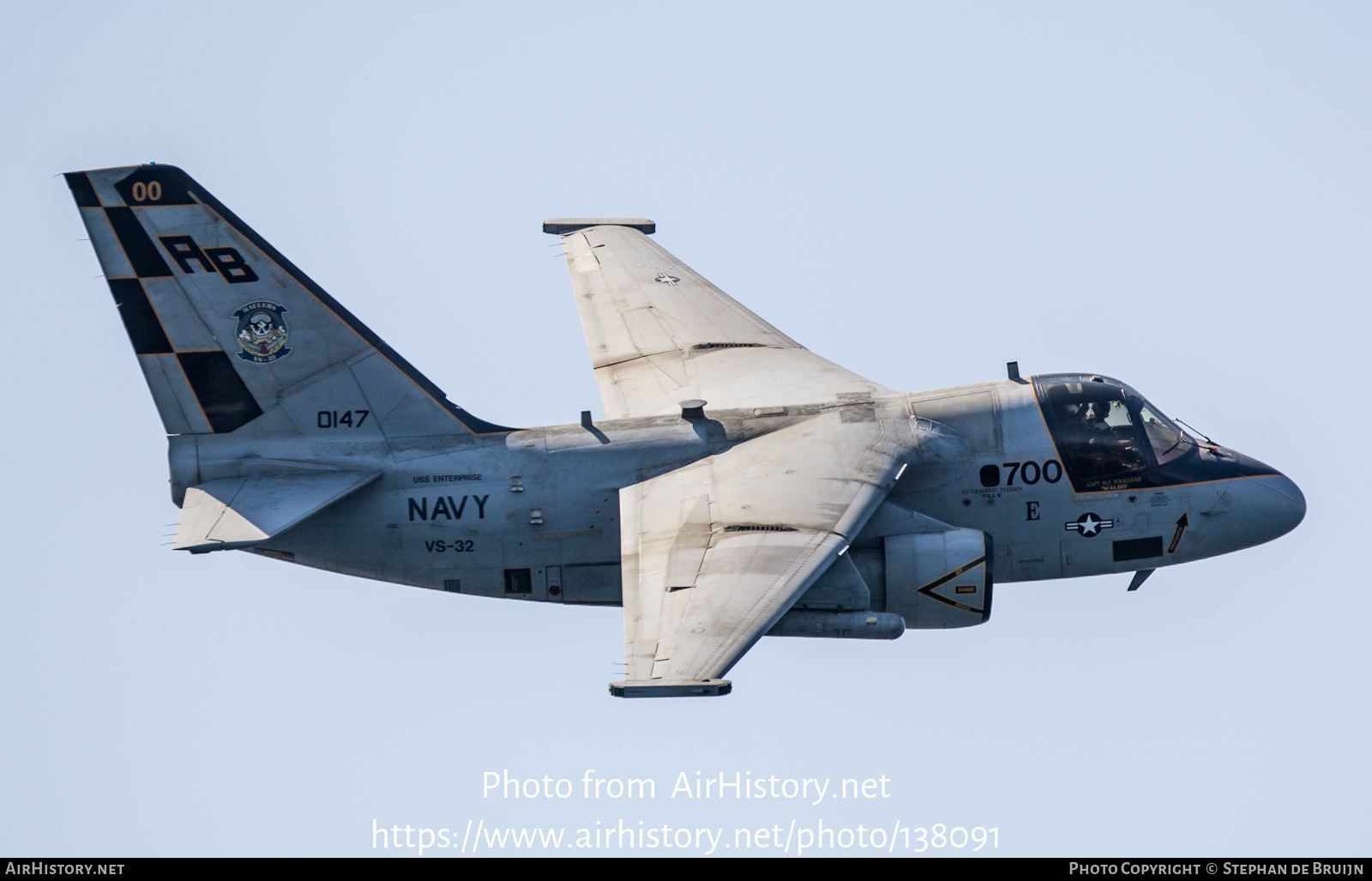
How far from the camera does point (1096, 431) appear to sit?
113 feet

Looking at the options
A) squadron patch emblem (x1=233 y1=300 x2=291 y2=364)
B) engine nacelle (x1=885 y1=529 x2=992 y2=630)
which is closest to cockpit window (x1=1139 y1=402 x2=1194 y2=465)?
engine nacelle (x1=885 y1=529 x2=992 y2=630)

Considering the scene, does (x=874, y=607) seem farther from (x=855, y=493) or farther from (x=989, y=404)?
(x=989, y=404)

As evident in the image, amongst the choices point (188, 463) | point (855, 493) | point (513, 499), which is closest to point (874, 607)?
point (855, 493)

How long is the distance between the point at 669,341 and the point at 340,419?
767 centimetres

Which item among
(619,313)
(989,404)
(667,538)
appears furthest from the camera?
(619,313)

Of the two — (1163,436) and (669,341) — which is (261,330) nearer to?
(669,341)

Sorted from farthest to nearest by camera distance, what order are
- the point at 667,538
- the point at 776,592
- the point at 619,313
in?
1. the point at 619,313
2. the point at 667,538
3. the point at 776,592

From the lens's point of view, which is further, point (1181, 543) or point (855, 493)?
point (1181, 543)

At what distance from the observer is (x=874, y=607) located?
109 feet

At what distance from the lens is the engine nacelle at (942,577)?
3269 centimetres

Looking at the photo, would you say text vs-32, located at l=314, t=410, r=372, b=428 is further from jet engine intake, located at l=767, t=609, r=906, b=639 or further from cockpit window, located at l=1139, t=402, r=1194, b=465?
cockpit window, located at l=1139, t=402, r=1194, b=465

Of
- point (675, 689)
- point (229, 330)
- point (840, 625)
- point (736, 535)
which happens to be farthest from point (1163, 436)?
point (229, 330)

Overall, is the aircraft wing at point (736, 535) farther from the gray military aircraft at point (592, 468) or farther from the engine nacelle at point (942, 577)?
the engine nacelle at point (942, 577)

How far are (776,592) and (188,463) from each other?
10.6m
